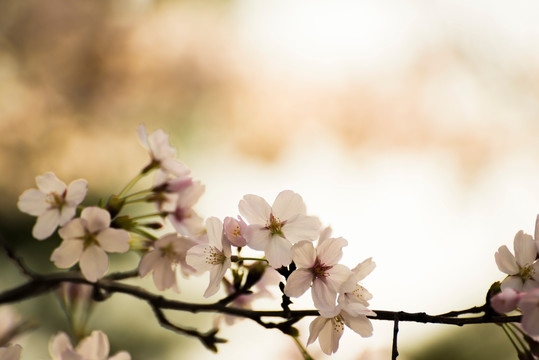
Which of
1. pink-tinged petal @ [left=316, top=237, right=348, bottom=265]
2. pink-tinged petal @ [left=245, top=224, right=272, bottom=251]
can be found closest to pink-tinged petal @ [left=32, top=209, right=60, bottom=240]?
pink-tinged petal @ [left=245, top=224, right=272, bottom=251]

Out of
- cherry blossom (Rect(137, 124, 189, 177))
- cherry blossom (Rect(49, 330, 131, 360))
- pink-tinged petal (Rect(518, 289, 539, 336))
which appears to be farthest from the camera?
cherry blossom (Rect(137, 124, 189, 177))

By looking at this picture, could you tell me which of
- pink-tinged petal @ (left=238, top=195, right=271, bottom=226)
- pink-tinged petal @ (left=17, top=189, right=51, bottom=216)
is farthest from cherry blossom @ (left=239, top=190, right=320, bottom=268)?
pink-tinged petal @ (left=17, top=189, right=51, bottom=216)

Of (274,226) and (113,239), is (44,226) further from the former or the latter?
(274,226)

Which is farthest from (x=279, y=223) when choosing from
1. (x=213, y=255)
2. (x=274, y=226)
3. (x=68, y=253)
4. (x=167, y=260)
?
(x=68, y=253)

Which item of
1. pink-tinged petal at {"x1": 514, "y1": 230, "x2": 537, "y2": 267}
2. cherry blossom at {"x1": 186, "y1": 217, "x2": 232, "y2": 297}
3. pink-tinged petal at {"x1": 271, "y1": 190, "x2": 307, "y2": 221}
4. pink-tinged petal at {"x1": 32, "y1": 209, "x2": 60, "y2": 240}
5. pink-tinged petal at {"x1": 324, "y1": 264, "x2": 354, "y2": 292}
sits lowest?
pink-tinged petal at {"x1": 32, "y1": 209, "x2": 60, "y2": 240}

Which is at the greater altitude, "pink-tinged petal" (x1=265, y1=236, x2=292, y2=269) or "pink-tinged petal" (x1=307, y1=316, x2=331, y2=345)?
"pink-tinged petal" (x1=265, y1=236, x2=292, y2=269)

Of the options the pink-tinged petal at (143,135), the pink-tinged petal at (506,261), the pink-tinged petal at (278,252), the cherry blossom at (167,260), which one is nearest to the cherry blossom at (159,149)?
the pink-tinged petal at (143,135)

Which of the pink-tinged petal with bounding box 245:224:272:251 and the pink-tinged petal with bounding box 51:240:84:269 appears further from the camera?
the pink-tinged petal with bounding box 51:240:84:269

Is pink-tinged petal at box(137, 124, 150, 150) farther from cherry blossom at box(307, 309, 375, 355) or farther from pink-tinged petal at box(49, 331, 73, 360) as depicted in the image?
cherry blossom at box(307, 309, 375, 355)

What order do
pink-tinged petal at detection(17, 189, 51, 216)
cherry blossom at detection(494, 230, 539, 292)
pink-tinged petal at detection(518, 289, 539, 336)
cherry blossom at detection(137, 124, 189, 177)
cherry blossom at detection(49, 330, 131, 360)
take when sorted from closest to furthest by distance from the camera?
pink-tinged petal at detection(518, 289, 539, 336) < cherry blossom at detection(494, 230, 539, 292) < cherry blossom at detection(49, 330, 131, 360) < pink-tinged petal at detection(17, 189, 51, 216) < cherry blossom at detection(137, 124, 189, 177)
